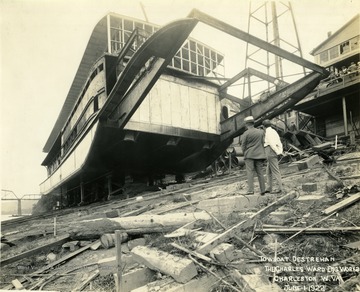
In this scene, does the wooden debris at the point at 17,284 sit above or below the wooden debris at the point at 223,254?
below

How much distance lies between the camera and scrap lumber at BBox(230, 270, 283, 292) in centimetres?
253

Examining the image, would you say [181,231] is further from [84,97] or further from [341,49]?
[341,49]

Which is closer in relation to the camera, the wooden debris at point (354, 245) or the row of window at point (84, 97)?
the wooden debris at point (354, 245)

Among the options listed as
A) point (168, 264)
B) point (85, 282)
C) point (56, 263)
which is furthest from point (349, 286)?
point (56, 263)

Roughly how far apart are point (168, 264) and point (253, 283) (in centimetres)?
82

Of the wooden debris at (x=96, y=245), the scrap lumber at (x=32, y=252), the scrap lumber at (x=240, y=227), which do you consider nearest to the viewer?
the scrap lumber at (x=240, y=227)

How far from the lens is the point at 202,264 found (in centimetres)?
288

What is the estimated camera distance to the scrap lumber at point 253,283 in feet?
8.30

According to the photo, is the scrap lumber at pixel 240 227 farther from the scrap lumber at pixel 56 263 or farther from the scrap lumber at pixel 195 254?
the scrap lumber at pixel 56 263

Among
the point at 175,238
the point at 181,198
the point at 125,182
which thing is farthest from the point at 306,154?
the point at 175,238

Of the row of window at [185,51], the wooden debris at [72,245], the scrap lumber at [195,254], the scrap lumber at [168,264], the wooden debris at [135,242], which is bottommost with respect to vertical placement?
the wooden debris at [72,245]

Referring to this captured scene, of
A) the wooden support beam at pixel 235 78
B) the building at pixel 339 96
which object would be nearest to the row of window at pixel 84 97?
the wooden support beam at pixel 235 78

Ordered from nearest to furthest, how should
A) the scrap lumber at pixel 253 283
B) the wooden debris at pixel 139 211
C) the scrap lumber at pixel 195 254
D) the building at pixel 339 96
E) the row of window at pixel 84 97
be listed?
the scrap lumber at pixel 253 283 → the scrap lumber at pixel 195 254 → the wooden debris at pixel 139 211 → the row of window at pixel 84 97 → the building at pixel 339 96

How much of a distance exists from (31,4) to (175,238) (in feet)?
17.6
